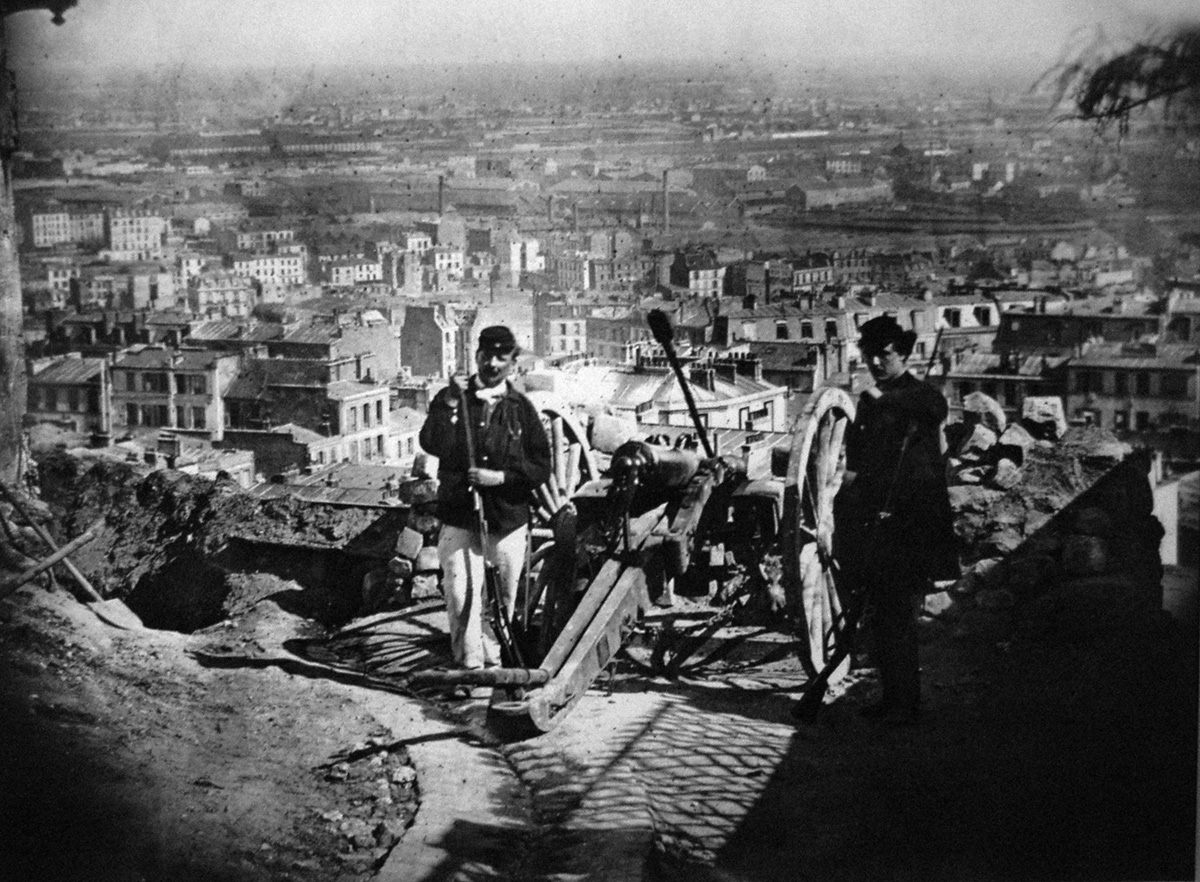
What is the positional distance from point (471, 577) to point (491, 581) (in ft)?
0.83

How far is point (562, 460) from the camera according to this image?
15.1 ft

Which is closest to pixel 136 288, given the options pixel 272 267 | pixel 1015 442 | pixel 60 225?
pixel 60 225

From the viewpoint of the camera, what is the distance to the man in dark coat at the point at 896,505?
166 inches

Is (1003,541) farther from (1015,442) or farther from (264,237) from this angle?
(264,237)

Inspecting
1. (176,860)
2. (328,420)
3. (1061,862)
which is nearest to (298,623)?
(328,420)

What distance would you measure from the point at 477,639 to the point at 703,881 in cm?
94

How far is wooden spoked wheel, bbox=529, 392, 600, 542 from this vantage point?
452 cm

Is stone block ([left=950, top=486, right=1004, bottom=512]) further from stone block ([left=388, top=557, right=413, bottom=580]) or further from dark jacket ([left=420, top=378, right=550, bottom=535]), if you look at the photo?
stone block ([left=388, top=557, right=413, bottom=580])

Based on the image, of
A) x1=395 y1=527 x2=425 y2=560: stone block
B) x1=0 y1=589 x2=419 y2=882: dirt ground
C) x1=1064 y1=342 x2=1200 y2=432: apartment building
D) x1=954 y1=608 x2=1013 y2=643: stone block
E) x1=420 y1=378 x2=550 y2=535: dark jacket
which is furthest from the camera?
x1=395 y1=527 x2=425 y2=560: stone block

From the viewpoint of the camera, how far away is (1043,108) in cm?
460

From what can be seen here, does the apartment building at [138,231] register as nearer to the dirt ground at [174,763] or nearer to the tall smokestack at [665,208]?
the dirt ground at [174,763]

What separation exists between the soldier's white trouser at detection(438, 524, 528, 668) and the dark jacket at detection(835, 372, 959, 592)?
0.96 meters

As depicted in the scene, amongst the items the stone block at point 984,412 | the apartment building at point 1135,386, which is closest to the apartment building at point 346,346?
the stone block at point 984,412

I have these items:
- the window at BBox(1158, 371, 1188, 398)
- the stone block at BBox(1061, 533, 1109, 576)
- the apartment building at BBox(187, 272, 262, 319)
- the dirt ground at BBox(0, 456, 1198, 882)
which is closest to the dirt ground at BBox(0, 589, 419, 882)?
the dirt ground at BBox(0, 456, 1198, 882)
